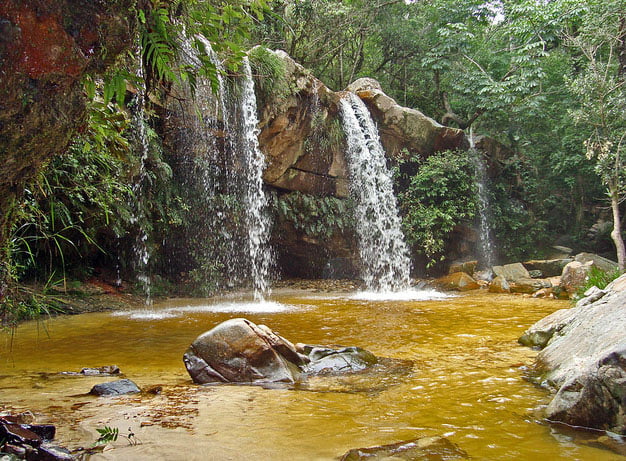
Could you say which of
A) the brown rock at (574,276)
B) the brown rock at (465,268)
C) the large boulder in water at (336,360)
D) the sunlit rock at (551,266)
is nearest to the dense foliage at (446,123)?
the brown rock at (465,268)

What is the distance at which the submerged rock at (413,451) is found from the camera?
2217 mm

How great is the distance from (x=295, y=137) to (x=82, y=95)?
11.4m

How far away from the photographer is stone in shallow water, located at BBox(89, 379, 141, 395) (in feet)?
10.7

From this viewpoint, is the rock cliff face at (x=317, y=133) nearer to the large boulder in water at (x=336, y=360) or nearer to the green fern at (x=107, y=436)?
the large boulder in water at (x=336, y=360)

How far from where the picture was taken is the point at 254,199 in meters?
13.2

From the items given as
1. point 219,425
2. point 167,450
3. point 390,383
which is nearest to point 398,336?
point 390,383

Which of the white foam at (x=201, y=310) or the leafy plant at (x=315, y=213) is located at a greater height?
the leafy plant at (x=315, y=213)

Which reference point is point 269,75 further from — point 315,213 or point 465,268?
point 465,268

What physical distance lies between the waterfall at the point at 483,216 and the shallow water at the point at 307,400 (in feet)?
35.8

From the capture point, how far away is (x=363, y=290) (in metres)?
13.8

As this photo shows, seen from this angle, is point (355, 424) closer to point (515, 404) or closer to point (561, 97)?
point (515, 404)

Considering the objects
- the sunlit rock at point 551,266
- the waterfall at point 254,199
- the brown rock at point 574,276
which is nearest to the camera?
the brown rock at point 574,276

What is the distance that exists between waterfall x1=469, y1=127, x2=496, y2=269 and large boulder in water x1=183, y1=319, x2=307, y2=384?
14.2 m

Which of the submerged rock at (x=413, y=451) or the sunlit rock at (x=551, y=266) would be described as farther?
the sunlit rock at (x=551, y=266)
